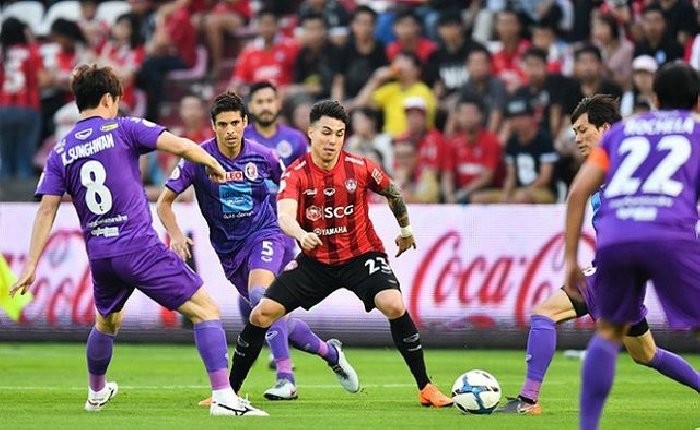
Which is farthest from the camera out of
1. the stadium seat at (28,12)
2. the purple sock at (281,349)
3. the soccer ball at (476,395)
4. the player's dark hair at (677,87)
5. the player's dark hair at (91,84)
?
the stadium seat at (28,12)

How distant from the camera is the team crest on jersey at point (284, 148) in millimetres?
14117

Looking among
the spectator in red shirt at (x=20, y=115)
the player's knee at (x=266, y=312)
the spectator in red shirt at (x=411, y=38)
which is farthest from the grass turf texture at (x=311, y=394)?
the spectator in red shirt at (x=411, y=38)

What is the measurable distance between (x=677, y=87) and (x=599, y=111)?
2.79 metres

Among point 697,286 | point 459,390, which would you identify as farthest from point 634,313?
point 459,390

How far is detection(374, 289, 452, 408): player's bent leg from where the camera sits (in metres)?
10.8

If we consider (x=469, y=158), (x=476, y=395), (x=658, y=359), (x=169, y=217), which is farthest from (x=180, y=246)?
(x=469, y=158)

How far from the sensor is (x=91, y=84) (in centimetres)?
1019

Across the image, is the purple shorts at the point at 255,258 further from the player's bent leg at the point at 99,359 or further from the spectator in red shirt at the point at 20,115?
the spectator in red shirt at the point at 20,115

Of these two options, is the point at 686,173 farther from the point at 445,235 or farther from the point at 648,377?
the point at 445,235

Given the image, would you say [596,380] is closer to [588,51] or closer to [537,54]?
[588,51]

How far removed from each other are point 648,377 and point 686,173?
6.60 meters

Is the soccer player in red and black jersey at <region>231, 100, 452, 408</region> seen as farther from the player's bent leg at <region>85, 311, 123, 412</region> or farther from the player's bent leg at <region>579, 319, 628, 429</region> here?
the player's bent leg at <region>579, 319, 628, 429</region>

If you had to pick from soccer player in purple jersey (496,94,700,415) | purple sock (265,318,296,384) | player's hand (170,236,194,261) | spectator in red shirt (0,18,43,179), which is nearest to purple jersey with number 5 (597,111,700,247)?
soccer player in purple jersey (496,94,700,415)

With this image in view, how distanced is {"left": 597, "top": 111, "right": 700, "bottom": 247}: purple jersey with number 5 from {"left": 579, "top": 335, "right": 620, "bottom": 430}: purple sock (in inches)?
23.4
